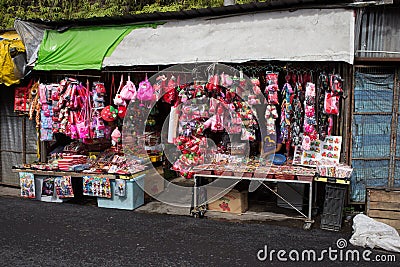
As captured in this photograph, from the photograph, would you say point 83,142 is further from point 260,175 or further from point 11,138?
point 260,175

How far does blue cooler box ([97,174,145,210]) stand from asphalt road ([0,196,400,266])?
19 cm

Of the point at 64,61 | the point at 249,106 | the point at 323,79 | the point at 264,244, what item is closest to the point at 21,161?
the point at 64,61

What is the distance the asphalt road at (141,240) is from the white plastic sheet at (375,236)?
11cm

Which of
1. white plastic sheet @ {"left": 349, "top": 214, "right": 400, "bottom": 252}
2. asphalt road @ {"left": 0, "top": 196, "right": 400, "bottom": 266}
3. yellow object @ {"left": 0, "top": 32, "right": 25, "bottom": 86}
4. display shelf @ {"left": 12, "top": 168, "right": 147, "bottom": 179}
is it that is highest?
yellow object @ {"left": 0, "top": 32, "right": 25, "bottom": 86}

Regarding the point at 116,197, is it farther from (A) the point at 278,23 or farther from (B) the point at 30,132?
(A) the point at 278,23

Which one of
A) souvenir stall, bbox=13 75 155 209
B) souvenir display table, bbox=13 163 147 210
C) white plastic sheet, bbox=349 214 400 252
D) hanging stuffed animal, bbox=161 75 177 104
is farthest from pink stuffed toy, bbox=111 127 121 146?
white plastic sheet, bbox=349 214 400 252

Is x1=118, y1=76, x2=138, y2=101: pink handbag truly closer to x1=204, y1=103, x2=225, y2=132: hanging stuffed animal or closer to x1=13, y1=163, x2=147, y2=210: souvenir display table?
x1=13, y1=163, x2=147, y2=210: souvenir display table

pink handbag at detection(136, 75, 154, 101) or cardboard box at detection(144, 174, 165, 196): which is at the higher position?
pink handbag at detection(136, 75, 154, 101)

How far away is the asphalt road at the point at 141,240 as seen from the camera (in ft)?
15.8

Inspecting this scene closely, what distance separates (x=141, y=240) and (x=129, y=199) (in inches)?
58.6

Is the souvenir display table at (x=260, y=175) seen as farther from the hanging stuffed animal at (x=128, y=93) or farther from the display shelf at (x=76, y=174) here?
the hanging stuffed animal at (x=128, y=93)

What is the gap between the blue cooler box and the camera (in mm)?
6862

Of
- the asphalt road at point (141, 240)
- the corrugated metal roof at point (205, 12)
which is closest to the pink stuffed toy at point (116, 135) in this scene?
the asphalt road at point (141, 240)

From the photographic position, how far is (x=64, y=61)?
729 centimetres
